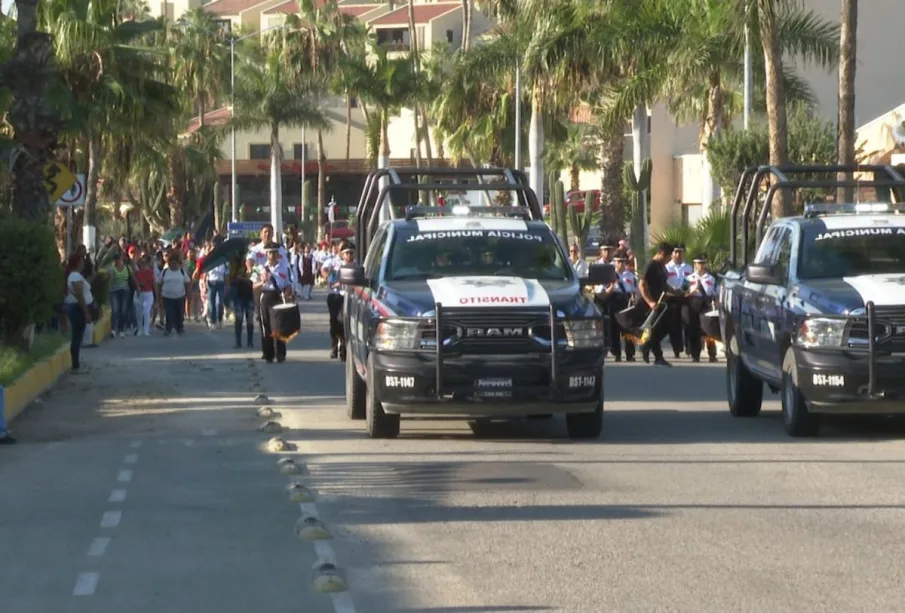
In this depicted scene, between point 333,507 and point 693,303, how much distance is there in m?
14.5

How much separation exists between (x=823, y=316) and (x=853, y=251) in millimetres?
1392

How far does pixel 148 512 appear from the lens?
10820 millimetres

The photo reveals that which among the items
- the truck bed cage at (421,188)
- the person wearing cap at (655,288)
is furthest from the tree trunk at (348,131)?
the truck bed cage at (421,188)

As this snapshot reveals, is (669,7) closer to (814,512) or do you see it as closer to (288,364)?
(288,364)

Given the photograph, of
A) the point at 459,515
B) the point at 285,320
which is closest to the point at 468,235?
the point at 459,515

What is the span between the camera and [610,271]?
1513 centimetres

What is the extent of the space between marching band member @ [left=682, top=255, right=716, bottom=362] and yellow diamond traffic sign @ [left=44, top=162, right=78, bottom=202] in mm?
9244

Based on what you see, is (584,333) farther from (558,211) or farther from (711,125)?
(558,211)

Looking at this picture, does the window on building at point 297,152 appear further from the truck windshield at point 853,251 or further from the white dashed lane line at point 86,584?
the white dashed lane line at point 86,584

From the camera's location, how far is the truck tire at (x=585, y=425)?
14.6m

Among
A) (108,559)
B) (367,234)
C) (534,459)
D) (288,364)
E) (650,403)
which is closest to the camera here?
(108,559)

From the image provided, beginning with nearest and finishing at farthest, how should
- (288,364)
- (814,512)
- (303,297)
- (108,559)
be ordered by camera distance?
1. (108,559)
2. (814,512)
3. (288,364)
4. (303,297)

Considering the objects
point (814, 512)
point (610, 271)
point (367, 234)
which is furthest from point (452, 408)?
point (367, 234)

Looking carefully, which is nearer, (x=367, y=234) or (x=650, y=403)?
(x=650, y=403)
